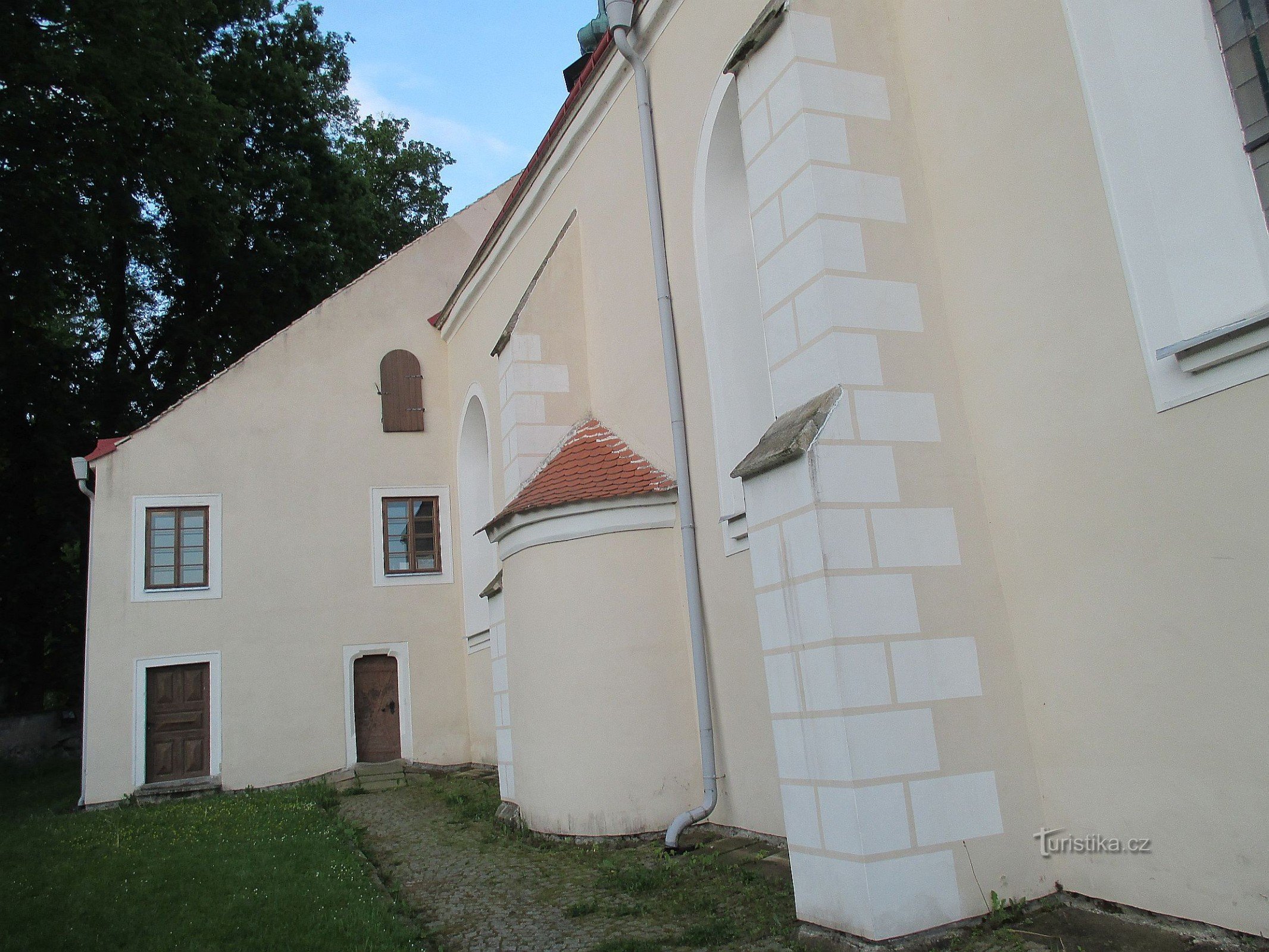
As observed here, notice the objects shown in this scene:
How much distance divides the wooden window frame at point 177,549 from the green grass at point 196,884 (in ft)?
12.1

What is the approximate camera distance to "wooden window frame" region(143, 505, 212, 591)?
15070mm

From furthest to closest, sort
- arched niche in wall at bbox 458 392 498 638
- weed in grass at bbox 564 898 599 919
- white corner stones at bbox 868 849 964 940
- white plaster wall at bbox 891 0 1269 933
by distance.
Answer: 1. arched niche in wall at bbox 458 392 498 638
2. weed in grass at bbox 564 898 599 919
3. white corner stones at bbox 868 849 964 940
4. white plaster wall at bbox 891 0 1269 933

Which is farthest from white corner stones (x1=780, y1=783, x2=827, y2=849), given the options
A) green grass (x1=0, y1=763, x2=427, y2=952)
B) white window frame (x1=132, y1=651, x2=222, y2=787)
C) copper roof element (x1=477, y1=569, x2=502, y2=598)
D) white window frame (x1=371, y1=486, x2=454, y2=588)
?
white window frame (x1=132, y1=651, x2=222, y2=787)

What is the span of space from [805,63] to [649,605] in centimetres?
456

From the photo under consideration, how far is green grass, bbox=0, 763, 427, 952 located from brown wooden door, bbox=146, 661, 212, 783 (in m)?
2.07

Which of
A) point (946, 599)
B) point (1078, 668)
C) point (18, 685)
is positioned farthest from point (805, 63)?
point (18, 685)

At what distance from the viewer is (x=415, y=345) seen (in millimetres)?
17172

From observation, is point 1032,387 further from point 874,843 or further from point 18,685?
point 18,685

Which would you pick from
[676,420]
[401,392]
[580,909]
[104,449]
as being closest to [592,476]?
[676,420]

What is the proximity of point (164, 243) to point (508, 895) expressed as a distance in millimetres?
→ 18955

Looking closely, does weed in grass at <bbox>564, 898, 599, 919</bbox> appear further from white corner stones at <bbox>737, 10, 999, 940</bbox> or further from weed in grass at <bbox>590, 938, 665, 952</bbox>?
white corner stones at <bbox>737, 10, 999, 940</bbox>

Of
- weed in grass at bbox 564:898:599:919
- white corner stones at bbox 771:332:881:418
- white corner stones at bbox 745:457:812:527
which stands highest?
white corner stones at bbox 771:332:881:418

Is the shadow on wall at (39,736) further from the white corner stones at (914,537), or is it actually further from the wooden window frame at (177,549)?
the white corner stones at (914,537)

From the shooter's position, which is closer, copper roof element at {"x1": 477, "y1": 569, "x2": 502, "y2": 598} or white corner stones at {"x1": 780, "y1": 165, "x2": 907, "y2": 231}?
white corner stones at {"x1": 780, "y1": 165, "x2": 907, "y2": 231}
